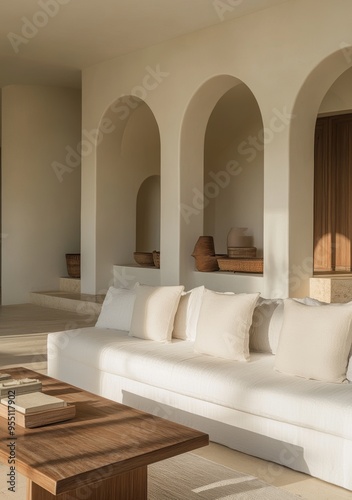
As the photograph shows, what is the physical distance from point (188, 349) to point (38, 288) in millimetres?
6447

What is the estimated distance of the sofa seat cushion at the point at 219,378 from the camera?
2.92 metres

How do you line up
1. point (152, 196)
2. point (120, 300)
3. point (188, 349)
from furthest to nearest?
1. point (152, 196)
2. point (120, 300)
3. point (188, 349)

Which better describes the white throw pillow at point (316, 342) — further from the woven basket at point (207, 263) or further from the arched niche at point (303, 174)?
the woven basket at point (207, 263)

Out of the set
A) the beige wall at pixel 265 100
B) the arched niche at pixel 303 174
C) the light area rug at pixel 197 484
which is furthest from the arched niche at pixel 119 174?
the light area rug at pixel 197 484

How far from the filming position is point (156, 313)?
4.36 meters

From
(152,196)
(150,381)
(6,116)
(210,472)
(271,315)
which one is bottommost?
(210,472)

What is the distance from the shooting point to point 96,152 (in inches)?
352

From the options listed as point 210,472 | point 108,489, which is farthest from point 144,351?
point 108,489

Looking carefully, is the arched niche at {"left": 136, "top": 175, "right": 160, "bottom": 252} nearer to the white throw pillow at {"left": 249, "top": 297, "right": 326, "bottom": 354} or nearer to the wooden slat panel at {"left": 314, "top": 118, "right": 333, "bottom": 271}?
the wooden slat panel at {"left": 314, "top": 118, "right": 333, "bottom": 271}

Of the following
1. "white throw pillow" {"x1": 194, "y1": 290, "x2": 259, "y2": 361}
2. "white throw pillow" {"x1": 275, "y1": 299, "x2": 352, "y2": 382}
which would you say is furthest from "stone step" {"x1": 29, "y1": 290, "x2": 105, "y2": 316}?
"white throw pillow" {"x1": 275, "y1": 299, "x2": 352, "y2": 382}

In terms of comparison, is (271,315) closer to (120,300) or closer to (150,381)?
(150,381)

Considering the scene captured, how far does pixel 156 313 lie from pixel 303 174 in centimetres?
288

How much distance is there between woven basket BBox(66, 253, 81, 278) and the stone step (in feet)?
1.12

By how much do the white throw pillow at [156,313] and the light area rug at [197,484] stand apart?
4.18ft
